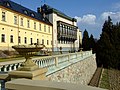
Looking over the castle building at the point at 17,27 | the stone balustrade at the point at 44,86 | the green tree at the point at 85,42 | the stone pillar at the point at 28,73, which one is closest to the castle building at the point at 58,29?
the castle building at the point at 17,27

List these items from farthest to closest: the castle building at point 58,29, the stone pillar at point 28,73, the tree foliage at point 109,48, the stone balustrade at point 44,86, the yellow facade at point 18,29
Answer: the castle building at point 58,29
the tree foliage at point 109,48
the yellow facade at point 18,29
the stone pillar at point 28,73
the stone balustrade at point 44,86

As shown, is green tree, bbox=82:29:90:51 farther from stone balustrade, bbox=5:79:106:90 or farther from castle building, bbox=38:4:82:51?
stone balustrade, bbox=5:79:106:90

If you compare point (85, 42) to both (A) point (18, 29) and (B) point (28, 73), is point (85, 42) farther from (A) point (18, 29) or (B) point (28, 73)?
(B) point (28, 73)

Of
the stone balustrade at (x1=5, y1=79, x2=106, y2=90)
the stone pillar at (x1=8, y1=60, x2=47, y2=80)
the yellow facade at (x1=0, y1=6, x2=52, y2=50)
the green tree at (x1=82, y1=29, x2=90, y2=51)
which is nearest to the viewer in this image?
the stone balustrade at (x1=5, y1=79, x2=106, y2=90)

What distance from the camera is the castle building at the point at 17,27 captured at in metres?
33.4

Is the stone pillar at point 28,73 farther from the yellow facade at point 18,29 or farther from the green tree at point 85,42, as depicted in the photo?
the green tree at point 85,42

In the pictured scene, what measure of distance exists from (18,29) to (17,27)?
1.71 feet

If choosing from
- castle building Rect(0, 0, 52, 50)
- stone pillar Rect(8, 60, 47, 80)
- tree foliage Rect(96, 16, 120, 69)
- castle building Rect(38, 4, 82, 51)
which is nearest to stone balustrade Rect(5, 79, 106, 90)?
stone pillar Rect(8, 60, 47, 80)

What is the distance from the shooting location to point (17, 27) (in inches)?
1485

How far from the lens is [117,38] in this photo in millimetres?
46688

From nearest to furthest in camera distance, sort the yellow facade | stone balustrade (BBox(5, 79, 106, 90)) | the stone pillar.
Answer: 1. stone balustrade (BBox(5, 79, 106, 90))
2. the stone pillar
3. the yellow facade

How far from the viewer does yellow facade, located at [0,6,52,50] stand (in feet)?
110

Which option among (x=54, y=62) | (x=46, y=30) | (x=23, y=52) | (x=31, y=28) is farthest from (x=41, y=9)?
(x=23, y=52)

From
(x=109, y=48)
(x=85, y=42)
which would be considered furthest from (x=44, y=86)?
(x=85, y=42)
